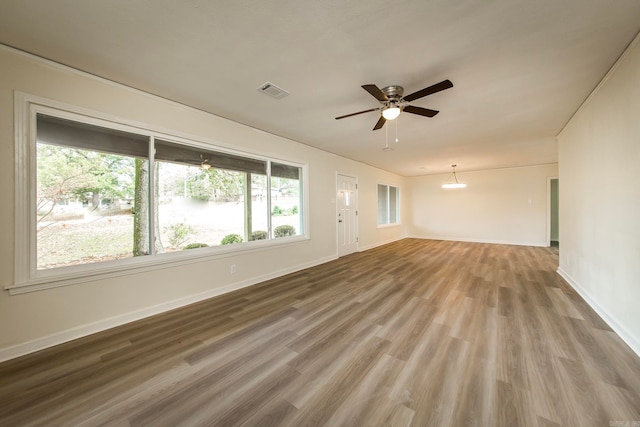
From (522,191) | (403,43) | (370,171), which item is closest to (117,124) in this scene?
(403,43)

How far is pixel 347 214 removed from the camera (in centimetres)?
599

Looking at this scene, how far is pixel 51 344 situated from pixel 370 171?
6770mm

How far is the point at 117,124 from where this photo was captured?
2.47 meters

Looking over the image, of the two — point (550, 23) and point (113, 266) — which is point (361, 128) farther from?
point (113, 266)

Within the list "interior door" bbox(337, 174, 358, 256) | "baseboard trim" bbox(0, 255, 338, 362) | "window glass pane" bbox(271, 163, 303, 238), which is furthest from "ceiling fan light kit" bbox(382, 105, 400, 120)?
"interior door" bbox(337, 174, 358, 256)

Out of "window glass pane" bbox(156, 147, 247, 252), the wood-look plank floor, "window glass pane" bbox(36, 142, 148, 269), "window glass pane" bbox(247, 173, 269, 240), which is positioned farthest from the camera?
"window glass pane" bbox(247, 173, 269, 240)

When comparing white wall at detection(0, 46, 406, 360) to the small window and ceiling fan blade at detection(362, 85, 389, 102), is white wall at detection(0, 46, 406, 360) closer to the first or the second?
ceiling fan blade at detection(362, 85, 389, 102)

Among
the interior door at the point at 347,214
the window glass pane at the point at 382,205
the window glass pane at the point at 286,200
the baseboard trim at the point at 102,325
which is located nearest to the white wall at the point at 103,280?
the baseboard trim at the point at 102,325

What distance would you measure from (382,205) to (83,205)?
719 centimetres

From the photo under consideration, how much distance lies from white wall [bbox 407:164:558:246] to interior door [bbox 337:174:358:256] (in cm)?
398

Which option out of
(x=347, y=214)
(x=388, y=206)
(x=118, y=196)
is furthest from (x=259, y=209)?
(x=388, y=206)

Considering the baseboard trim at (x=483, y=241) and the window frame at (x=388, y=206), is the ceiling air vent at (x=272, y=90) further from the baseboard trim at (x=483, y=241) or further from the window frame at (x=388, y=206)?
the baseboard trim at (x=483, y=241)

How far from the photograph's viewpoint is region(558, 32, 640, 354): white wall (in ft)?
6.29

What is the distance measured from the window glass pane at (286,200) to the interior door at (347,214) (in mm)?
1325
